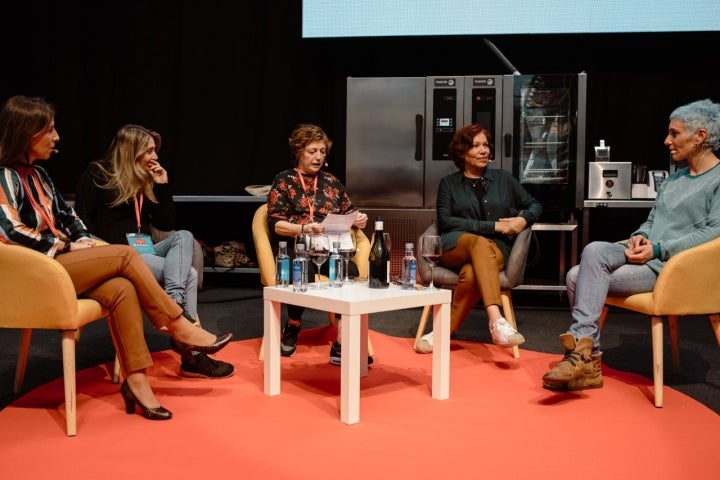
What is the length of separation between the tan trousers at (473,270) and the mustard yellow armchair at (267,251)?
42cm

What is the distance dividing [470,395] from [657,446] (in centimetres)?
81

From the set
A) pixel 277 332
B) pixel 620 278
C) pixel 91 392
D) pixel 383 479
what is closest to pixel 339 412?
pixel 277 332

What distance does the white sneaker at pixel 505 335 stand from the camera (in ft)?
11.2

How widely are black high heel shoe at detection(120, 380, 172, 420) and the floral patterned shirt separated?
54.9 inches

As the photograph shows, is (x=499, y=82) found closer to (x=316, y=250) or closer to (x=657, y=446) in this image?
(x=316, y=250)

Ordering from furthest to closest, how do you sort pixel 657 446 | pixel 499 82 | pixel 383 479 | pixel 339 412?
pixel 499 82 → pixel 339 412 → pixel 657 446 → pixel 383 479

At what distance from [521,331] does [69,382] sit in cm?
277

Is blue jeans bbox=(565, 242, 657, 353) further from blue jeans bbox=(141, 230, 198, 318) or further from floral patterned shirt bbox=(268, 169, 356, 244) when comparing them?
blue jeans bbox=(141, 230, 198, 318)

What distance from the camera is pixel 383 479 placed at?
7.26 feet

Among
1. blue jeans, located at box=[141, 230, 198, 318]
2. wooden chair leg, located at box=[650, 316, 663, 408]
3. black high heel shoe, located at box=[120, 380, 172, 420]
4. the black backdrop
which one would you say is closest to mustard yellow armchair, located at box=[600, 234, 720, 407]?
wooden chair leg, located at box=[650, 316, 663, 408]

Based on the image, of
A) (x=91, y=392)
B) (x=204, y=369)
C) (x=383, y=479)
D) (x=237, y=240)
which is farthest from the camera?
(x=237, y=240)

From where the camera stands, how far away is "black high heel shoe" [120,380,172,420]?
109 inches

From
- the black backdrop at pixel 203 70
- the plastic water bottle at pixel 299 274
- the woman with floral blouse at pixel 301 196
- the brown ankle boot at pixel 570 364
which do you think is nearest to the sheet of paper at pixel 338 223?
the woman with floral blouse at pixel 301 196

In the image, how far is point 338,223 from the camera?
369 centimetres
